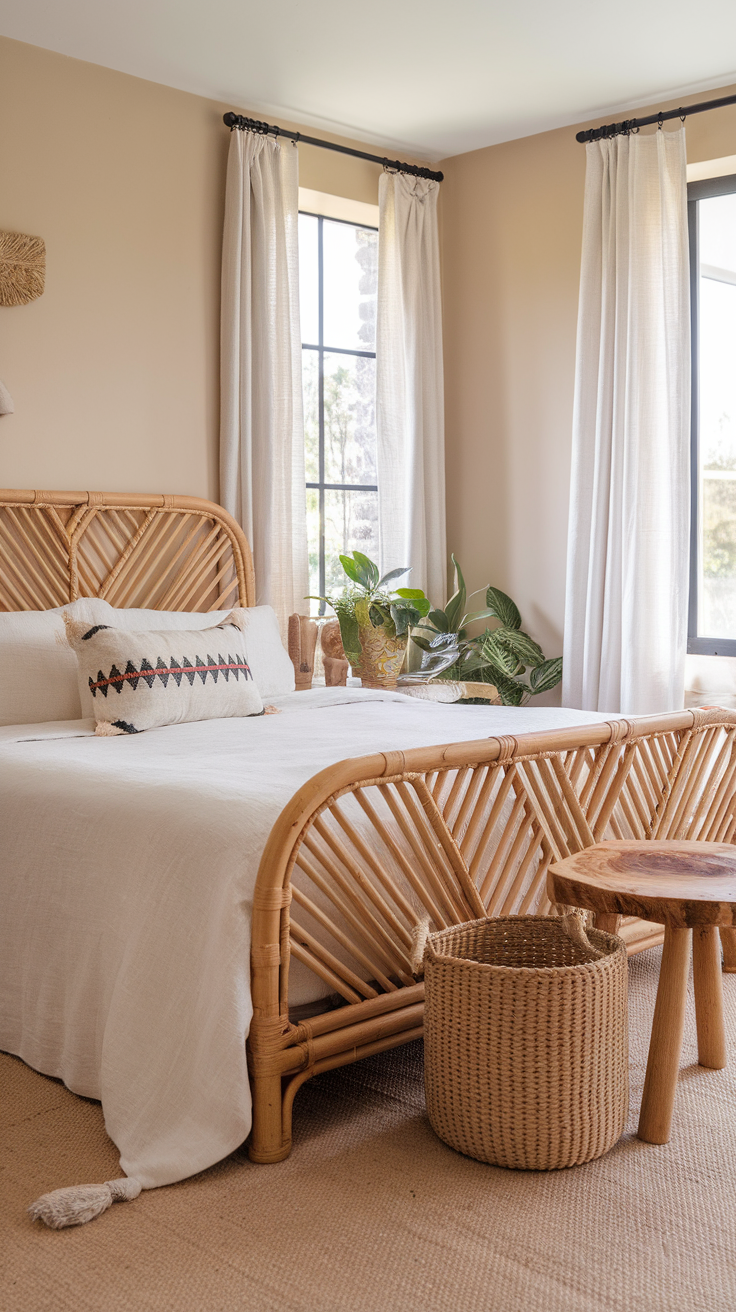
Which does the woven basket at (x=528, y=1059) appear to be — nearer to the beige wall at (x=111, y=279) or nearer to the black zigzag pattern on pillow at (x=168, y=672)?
the black zigzag pattern on pillow at (x=168, y=672)

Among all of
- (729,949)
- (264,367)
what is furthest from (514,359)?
(729,949)

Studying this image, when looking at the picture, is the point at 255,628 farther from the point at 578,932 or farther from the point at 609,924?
the point at 578,932

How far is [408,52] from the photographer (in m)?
3.62

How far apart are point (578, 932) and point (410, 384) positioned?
308cm

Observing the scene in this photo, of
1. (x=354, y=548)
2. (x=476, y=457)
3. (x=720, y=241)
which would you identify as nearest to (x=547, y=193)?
(x=720, y=241)

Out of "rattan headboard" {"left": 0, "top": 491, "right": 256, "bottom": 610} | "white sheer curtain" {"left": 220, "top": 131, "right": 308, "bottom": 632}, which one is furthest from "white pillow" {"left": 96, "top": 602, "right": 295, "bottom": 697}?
"white sheer curtain" {"left": 220, "top": 131, "right": 308, "bottom": 632}

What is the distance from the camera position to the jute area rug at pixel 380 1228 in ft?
4.80

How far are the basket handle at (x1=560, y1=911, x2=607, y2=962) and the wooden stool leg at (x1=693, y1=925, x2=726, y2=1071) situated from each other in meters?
0.26

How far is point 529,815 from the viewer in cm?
221

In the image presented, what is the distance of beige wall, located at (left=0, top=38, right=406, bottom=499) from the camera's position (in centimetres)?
349

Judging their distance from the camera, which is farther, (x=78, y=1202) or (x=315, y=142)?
(x=315, y=142)

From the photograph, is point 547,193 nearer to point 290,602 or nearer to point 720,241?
point 720,241

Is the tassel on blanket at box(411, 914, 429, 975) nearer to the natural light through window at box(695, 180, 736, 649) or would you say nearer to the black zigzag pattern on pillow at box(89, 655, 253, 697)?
the black zigzag pattern on pillow at box(89, 655, 253, 697)

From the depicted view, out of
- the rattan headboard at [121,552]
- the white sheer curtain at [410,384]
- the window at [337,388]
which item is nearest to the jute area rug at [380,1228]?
the rattan headboard at [121,552]
